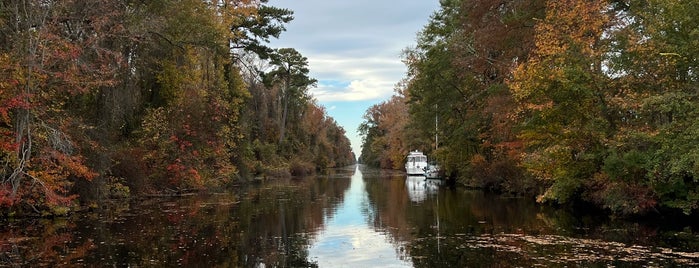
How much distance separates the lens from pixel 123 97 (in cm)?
2462

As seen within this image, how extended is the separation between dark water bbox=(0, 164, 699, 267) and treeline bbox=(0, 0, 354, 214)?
175cm

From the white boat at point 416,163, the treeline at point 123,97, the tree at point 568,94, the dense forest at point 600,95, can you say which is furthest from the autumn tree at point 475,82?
the white boat at point 416,163

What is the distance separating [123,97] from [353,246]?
51.3 feet

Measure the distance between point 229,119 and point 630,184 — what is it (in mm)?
23608

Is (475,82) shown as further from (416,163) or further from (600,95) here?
(416,163)

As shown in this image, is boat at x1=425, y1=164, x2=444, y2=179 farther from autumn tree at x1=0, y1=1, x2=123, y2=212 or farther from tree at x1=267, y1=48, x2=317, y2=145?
autumn tree at x1=0, y1=1, x2=123, y2=212

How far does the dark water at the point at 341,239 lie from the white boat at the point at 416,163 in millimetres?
37150

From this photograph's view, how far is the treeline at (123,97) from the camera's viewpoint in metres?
16.8

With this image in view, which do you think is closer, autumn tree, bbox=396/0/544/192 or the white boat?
autumn tree, bbox=396/0/544/192

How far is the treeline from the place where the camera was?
663 inches

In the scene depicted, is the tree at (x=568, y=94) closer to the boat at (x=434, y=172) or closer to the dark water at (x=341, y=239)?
the dark water at (x=341, y=239)

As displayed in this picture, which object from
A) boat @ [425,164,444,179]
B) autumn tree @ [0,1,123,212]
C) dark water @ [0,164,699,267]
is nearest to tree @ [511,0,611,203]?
dark water @ [0,164,699,267]

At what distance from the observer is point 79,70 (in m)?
18.4

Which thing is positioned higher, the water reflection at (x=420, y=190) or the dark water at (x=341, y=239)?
the water reflection at (x=420, y=190)
